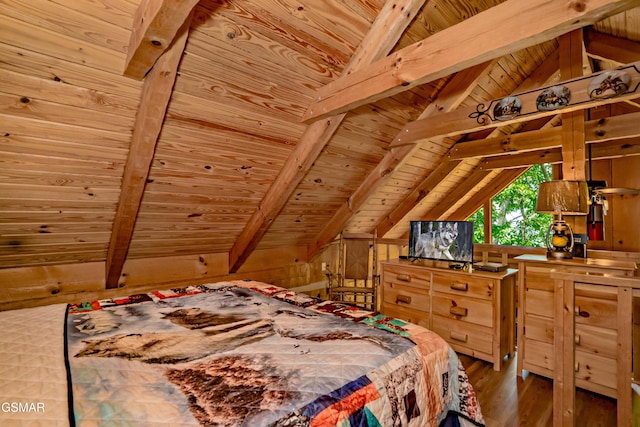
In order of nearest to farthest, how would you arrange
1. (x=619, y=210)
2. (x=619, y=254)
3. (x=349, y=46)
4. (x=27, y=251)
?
(x=349, y=46)
(x=27, y=251)
(x=619, y=254)
(x=619, y=210)

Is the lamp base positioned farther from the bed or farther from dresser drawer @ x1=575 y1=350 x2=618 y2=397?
the bed

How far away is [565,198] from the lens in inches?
85.7

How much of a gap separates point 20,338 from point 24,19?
4.18 feet

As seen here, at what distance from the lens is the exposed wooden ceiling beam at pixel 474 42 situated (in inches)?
44.2

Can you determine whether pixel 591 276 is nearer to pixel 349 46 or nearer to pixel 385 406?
pixel 385 406

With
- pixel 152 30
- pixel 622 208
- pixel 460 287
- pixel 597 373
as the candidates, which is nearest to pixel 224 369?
pixel 152 30

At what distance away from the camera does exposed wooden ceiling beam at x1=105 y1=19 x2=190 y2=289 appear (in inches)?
60.9

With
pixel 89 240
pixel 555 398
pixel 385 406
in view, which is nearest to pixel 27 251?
pixel 89 240

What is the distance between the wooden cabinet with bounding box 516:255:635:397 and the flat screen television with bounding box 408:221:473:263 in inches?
18.0

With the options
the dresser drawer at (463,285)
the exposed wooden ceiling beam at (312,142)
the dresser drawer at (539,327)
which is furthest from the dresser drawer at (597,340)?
the exposed wooden ceiling beam at (312,142)

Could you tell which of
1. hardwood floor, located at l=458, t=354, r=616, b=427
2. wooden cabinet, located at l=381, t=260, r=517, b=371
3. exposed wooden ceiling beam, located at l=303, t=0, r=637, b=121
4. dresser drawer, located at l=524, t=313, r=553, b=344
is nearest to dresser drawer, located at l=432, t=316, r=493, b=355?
wooden cabinet, located at l=381, t=260, r=517, b=371

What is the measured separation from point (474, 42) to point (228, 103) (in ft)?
4.66

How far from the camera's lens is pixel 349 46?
6.61 feet

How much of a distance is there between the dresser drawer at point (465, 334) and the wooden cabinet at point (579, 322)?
0.23 m
